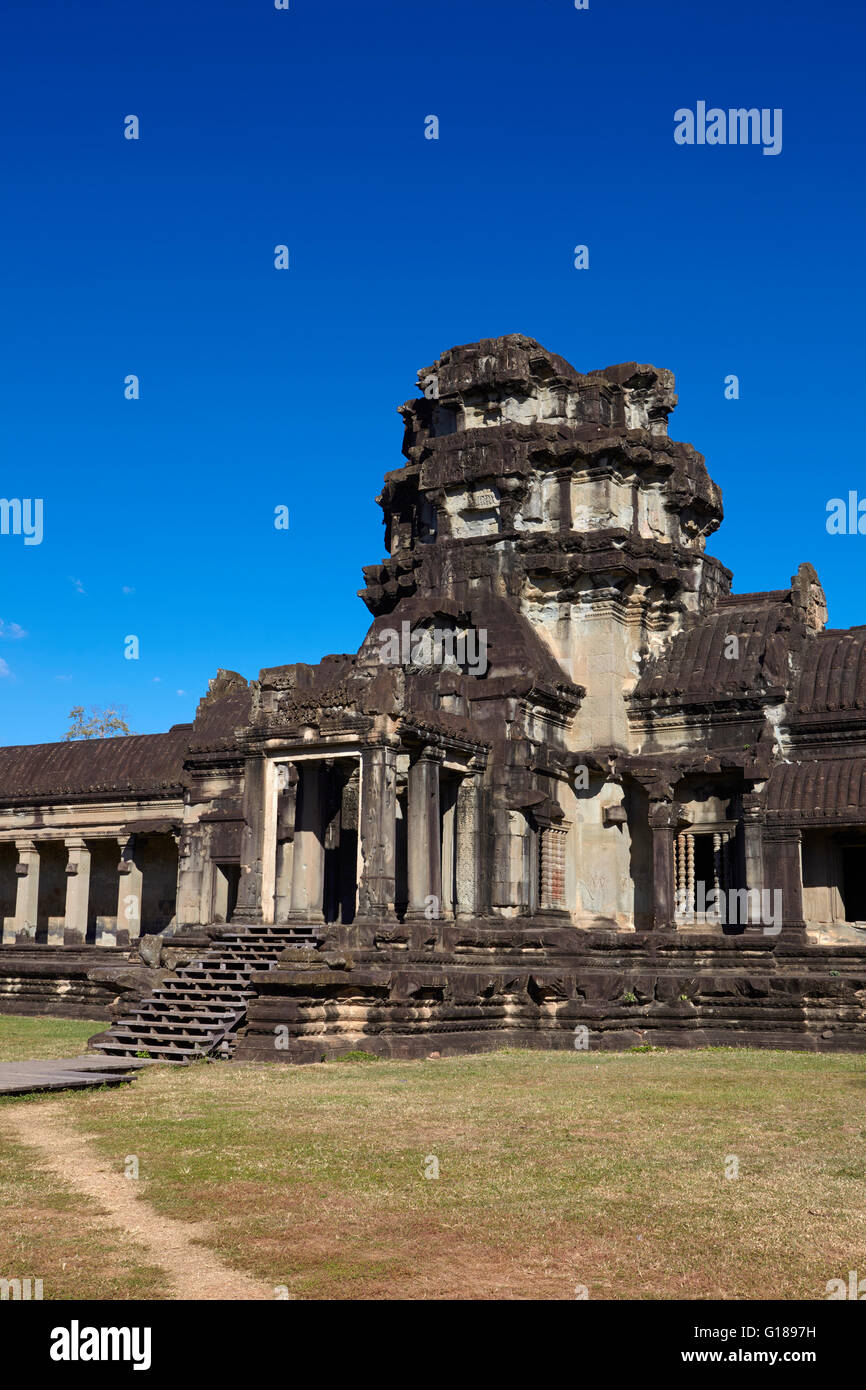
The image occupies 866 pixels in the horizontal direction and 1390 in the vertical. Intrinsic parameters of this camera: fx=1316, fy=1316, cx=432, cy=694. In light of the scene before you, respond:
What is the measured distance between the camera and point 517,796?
2770 centimetres

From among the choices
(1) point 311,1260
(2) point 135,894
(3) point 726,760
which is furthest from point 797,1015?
(2) point 135,894

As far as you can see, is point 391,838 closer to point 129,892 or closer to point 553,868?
point 553,868

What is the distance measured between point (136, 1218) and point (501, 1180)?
9.32 ft

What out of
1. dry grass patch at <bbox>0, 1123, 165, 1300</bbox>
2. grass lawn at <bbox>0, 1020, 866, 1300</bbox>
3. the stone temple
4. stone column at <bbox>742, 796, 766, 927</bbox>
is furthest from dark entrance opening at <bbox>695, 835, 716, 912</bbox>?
dry grass patch at <bbox>0, 1123, 165, 1300</bbox>

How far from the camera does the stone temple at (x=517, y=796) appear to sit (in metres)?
22.5

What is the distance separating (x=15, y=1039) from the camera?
22422 millimetres

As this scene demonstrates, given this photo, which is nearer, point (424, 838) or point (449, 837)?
point (424, 838)

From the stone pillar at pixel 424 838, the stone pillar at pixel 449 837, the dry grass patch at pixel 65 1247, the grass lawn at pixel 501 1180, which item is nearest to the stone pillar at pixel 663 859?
the stone pillar at pixel 449 837

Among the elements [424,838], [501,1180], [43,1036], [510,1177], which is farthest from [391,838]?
[501,1180]

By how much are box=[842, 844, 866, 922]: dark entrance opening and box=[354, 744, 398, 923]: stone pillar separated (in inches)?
420

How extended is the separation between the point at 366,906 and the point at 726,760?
30.9 ft

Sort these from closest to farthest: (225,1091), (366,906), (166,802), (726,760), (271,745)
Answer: (225,1091) < (366,906) < (271,745) < (726,760) < (166,802)

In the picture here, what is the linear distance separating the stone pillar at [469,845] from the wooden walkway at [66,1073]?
10010 mm
